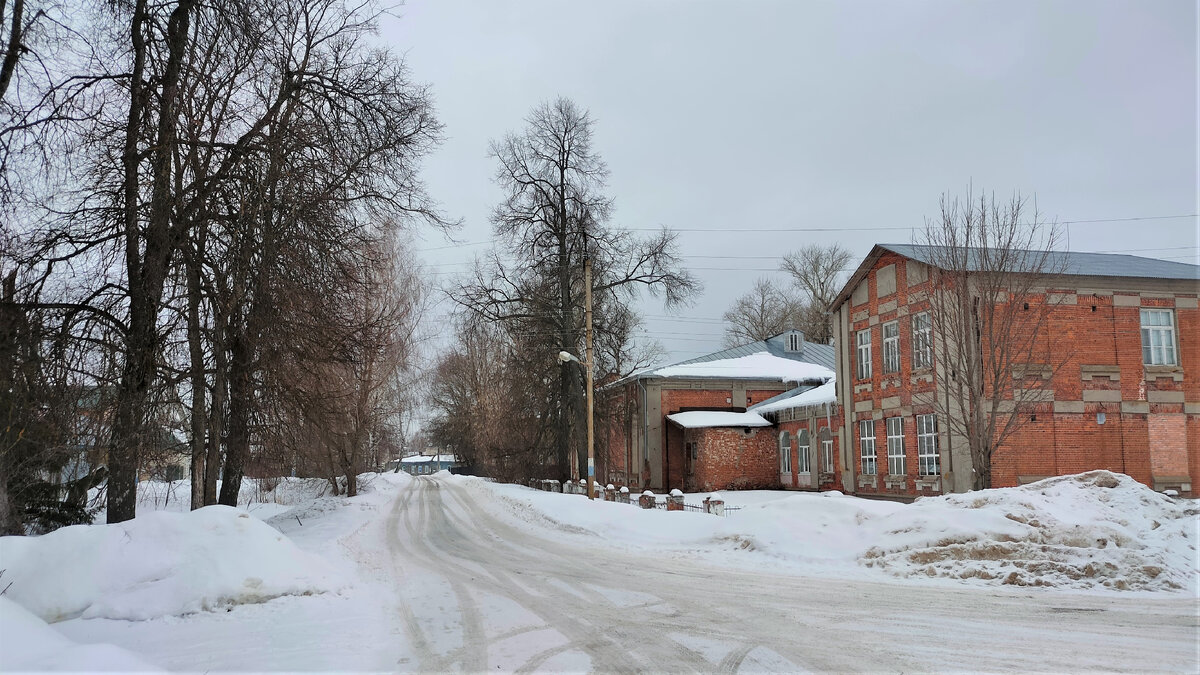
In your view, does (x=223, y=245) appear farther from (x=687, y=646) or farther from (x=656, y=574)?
(x=687, y=646)

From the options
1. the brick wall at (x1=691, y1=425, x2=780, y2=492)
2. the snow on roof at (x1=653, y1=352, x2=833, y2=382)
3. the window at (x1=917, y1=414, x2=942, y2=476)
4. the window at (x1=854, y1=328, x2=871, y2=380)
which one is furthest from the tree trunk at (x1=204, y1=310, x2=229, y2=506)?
the snow on roof at (x1=653, y1=352, x2=833, y2=382)

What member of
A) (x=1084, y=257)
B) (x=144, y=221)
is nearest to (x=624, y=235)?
(x=1084, y=257)

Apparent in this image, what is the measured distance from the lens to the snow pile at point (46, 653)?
4.81 metres

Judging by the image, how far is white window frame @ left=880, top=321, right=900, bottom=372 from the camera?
2659cm

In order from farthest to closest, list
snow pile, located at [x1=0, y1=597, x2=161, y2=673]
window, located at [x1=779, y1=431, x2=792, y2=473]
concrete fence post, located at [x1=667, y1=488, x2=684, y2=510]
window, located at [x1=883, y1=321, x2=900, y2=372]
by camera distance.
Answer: window, located at [x1=779, y1=431, x2=792, y2=473], window, located at [x1=883, y1=321, x2=900, y2=372], concrete fence post, located at [x1=667, y1=488, x2=684, y2=510], snow pile, located at [x1=0, y1=597, x2=161, y2=673]

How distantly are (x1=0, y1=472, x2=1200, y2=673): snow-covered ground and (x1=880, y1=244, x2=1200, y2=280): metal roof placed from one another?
11.7 metres

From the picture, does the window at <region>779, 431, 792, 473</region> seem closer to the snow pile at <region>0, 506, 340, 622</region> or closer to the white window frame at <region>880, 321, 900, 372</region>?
the white window frame at <region>880, 321, 900, 372</region>

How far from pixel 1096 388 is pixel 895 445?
6132 mm

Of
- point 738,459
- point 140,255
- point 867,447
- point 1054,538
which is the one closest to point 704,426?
point 738,459

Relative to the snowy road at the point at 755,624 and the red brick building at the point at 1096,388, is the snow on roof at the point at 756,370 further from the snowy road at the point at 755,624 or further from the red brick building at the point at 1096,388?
the snowy road at the point at 755,624

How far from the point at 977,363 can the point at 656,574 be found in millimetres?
9895

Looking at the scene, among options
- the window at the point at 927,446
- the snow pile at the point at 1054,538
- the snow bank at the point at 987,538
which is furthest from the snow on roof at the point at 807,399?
the snow pile at the point at 1054,538

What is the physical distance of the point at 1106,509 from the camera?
12.1m

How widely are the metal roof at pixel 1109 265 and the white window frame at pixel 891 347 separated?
265 cm
